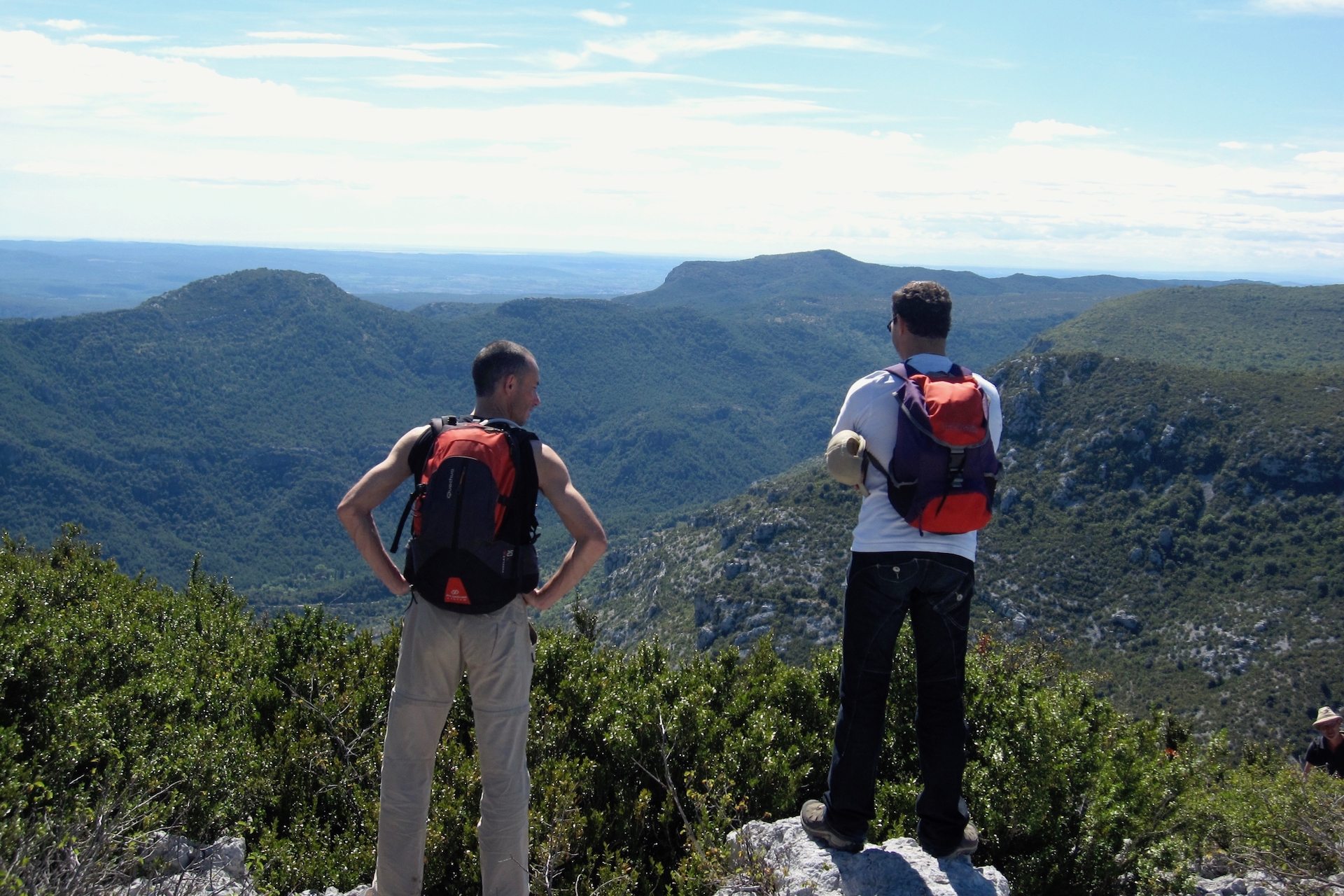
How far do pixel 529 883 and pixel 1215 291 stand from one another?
14265 cm

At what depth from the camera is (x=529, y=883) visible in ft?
11.8

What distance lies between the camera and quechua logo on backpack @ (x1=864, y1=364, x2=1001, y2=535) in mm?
3570

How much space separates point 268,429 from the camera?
6093 inches

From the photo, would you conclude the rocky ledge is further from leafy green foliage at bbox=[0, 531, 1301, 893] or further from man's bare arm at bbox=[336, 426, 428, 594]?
man's bare arm at bbox=[336, 426, 428, 594]

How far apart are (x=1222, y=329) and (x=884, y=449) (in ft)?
401

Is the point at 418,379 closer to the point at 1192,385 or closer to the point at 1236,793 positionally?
the point at 1192,385

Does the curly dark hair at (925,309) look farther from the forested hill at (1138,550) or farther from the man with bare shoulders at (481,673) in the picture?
the forested hill at (1138,550)

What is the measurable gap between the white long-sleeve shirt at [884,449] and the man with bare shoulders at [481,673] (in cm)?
126

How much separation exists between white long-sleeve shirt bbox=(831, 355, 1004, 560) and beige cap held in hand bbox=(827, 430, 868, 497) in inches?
2.7

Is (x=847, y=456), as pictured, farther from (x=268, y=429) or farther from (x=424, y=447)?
(x=268, y=429)

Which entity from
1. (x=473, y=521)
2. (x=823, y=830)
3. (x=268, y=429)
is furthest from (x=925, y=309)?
(x=268, y=429)

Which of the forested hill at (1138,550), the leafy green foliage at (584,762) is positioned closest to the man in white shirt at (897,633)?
the leafy green foliage at (584,762)

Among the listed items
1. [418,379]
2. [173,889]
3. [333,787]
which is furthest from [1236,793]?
[418,379]

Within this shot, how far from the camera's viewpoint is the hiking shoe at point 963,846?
385 cm
